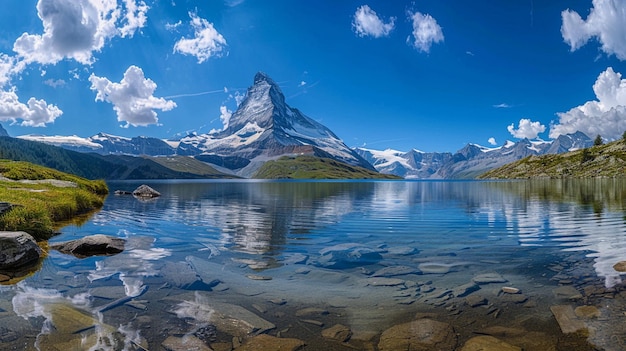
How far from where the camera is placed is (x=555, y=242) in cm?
3088

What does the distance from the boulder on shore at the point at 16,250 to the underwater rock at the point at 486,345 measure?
25531 millimetres

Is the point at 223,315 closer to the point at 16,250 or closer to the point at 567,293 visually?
the point at 567,293

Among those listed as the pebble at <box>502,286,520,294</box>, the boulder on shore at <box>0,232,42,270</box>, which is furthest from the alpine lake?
the boulder on shore at <box>0,232,42,270</box>

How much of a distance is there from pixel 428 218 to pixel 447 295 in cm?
3408

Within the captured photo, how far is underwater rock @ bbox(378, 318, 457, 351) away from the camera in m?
12.4

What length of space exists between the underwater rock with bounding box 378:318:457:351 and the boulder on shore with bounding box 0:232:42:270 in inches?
897

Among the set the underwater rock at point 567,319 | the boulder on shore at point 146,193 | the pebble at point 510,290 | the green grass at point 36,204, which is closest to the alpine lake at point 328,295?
the underwater rock at point 567,319

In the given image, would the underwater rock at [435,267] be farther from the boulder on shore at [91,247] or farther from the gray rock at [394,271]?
the boulder on shore at [91,247]

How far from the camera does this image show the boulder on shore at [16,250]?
72.0 feet

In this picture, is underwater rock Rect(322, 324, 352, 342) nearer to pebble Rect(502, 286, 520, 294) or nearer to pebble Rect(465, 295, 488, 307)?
pebble Rect(465, 295, 488, 307)

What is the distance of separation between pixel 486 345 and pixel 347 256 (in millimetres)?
14780

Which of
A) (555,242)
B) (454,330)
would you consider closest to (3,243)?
(454,330)

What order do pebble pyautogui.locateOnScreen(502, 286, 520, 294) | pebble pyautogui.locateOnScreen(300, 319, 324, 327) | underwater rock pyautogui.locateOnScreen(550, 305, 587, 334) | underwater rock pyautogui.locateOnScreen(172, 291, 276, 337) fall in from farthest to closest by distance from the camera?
pebble pyautogui.locateOnScreen(502, 286, 520, 294) → pebble pyautogui.locateOnScreen(300, 319, 324, 327) → underwater rock pyautogui.locateOnScreen(172, 291, 276, 337) → underwater rock pyautogui.locateOnScreen(550, 305, 587, 334)

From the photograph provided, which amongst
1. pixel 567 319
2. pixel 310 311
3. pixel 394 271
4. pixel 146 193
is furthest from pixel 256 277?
pixel 146 193
